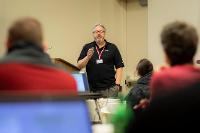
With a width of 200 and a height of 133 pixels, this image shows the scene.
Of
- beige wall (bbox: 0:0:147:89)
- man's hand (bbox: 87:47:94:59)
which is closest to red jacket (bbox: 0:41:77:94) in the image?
man's hand (bbox: 87:47:94:59)

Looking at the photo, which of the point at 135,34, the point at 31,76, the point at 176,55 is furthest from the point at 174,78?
the point at 135,34

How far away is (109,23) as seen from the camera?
267 inches

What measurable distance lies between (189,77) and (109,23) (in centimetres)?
501

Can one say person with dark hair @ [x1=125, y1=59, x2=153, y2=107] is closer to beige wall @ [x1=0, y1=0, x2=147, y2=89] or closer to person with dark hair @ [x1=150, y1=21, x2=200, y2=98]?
person with dark hair @ [x1=150, y1=21, x2=200, y2=98]

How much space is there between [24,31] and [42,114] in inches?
31.4

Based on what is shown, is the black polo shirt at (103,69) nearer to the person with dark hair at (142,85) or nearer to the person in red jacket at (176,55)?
the person with dark hair at (142,85)

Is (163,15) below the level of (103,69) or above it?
above

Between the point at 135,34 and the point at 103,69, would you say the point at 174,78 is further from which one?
the point at 135,34

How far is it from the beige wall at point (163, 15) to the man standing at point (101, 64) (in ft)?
1.88

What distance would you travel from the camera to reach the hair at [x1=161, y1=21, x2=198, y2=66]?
2018mm

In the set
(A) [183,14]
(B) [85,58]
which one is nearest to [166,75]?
(B) [85,58]

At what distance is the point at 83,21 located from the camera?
6.59 m

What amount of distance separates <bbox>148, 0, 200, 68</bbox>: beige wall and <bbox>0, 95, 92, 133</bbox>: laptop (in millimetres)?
4062

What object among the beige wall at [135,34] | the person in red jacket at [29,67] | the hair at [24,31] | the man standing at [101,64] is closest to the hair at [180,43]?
the person in red jacket at [29,67]
